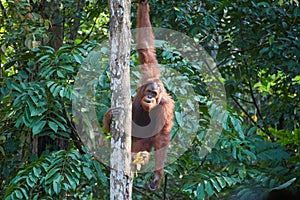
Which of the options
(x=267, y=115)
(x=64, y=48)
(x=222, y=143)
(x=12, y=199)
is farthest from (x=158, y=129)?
(x=267, y=115)

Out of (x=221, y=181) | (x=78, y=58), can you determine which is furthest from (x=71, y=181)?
(x=221, y=181)

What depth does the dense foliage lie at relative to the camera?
3.68 m

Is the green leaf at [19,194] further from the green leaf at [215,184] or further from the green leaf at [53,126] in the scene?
the green leaf at [215,184]

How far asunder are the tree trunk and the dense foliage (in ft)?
2.72

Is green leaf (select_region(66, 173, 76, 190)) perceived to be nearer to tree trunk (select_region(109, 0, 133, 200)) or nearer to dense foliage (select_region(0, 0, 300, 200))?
dense foliage (select_region(0, 0, 300, 200))

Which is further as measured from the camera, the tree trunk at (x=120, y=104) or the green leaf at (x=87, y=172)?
the green leaf at (x=87, y=172)

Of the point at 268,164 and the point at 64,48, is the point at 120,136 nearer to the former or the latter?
the point at 64,48

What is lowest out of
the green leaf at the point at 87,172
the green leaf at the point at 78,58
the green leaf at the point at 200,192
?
the green leaf at the point at 200,192

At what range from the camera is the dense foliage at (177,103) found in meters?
3.68

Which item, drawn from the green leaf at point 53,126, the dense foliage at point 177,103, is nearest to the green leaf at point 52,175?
the dense foliage at point 177,103

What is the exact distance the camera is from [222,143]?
153 inches

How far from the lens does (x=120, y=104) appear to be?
271 centimetres

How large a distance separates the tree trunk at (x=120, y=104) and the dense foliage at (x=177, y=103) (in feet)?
2.72

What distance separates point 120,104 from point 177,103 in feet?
4.02
